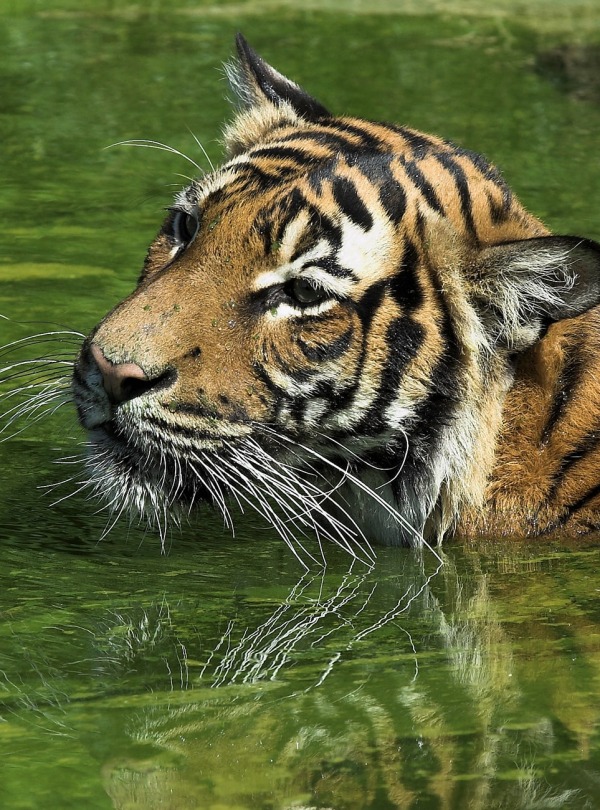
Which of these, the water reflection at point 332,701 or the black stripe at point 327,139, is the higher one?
the black stripe at point 327,139

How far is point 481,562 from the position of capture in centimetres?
406

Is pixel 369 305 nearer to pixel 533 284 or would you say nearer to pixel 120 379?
pixel 533 284

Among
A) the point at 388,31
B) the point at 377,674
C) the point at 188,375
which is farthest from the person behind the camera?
the point at 388,31

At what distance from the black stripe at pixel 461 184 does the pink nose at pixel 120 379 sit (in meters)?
1.05

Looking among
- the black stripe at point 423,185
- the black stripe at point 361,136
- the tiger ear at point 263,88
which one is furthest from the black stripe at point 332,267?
the tiger ear at point 263,88

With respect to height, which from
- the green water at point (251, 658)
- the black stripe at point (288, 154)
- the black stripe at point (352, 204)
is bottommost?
the green water at point (251, 658)

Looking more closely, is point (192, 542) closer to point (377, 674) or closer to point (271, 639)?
point (271, 639)

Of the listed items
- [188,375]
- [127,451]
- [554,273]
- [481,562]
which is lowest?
[481,562]

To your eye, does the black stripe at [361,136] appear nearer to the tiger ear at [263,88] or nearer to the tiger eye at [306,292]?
the tiger ear at [263,88]

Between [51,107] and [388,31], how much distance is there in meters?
3.27

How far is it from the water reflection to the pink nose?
52 centimetres

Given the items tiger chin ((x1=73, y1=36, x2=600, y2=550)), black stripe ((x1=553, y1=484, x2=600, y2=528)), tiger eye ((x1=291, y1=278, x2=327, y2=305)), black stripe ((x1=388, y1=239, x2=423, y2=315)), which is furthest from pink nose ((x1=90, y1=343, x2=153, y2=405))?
black stripe ((x1=553, y1=484, x2=600, y2=528))

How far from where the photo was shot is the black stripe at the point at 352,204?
390 centimetres

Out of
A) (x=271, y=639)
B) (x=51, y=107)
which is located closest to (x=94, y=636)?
(x=271, y=639)
